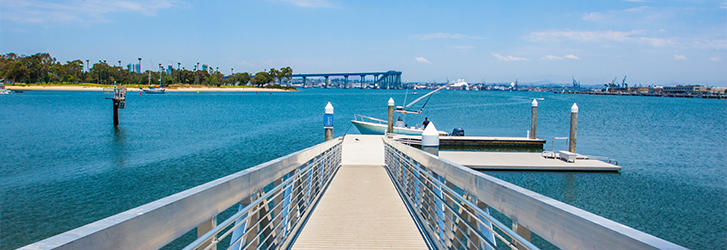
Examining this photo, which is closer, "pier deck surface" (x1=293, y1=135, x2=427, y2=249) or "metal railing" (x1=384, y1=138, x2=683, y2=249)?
"metal railing" (x1=384, y1=138, x2=683, y2=249)

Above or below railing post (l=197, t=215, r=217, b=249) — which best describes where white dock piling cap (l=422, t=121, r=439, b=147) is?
above

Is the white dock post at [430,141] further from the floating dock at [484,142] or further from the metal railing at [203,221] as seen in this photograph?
the floating dock at [484,142]

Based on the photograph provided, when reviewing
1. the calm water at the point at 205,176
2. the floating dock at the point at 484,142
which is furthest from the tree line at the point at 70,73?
the floating dock at the point at 484,142

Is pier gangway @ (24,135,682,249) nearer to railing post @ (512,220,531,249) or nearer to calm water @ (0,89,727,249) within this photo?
railing post @ (512,220,531,249)

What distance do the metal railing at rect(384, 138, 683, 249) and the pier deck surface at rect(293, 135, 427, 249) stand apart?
0.30 metres

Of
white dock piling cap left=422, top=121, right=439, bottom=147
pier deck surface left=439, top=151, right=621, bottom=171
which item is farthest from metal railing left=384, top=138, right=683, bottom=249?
pier deck surface left=439, top=151, right=621, bottom=171

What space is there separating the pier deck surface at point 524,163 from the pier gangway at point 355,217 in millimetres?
9889

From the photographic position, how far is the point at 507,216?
3133mm

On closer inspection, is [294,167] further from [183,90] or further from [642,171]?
[183,90]

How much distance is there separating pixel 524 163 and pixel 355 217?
47.6 ft

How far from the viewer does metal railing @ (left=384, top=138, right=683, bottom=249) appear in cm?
197

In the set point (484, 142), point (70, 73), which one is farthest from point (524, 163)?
point (70, 73)

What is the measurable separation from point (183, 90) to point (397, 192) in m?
181

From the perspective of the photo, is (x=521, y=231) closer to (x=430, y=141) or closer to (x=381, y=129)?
(x=430, y=141)
